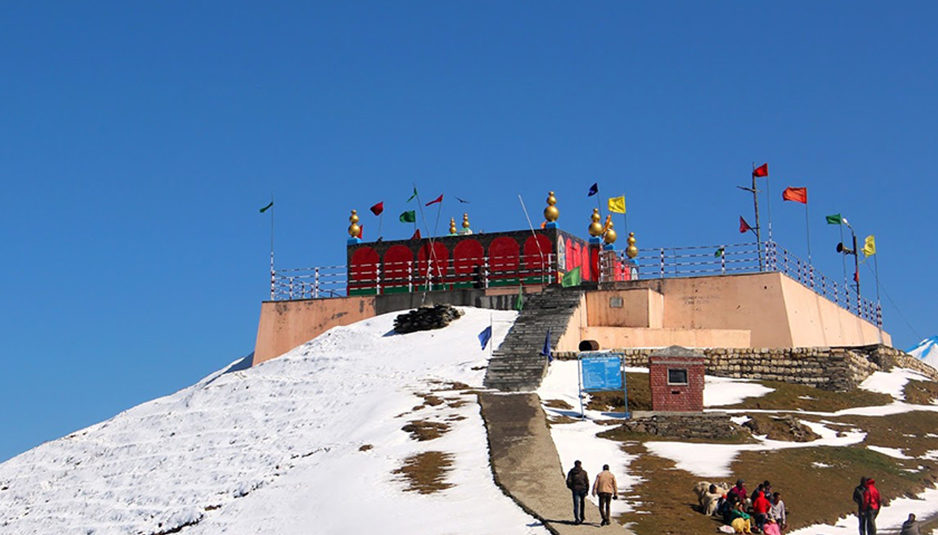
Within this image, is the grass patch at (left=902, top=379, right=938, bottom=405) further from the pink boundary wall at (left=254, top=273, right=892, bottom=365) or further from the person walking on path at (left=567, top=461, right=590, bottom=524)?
the person walking on path at (left=567, top=461, right=590, bottom=524)

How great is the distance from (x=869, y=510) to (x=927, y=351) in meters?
60.3

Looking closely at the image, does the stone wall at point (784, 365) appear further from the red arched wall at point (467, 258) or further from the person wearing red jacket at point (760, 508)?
the person wearing red jacket at point (760, 508)

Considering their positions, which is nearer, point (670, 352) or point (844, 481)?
point (844, 481)

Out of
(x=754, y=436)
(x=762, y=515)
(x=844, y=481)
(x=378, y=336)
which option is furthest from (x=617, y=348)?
(x=762, y=515)

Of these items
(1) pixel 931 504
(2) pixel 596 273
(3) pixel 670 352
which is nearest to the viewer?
(1) pixel 931 504

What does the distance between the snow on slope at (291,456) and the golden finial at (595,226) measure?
772 centimetres

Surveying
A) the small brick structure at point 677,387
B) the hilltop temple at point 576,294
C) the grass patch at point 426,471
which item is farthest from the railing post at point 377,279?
the grass patch at point 426,471

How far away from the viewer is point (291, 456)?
33.5 meters

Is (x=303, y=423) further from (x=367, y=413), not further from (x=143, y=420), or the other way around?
(x=143, y=420)

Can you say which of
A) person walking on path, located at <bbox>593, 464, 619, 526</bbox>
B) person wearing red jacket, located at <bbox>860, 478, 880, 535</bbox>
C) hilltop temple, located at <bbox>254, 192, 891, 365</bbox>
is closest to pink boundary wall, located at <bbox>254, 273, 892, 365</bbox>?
hilltop temple, located at <bbox>254, 192, 891, 365</bbox>

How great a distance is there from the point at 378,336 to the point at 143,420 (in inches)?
384

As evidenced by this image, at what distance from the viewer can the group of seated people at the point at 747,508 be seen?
22.4 meters

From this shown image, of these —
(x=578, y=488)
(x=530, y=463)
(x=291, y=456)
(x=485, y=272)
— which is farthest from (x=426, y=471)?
(x=485, y=272)

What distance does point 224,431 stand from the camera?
1495 inches
